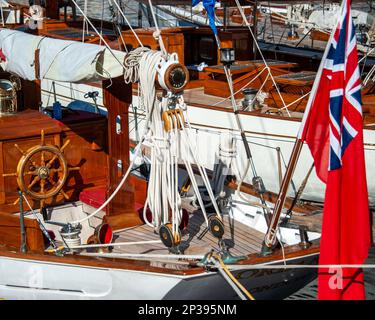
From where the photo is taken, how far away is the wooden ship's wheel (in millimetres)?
8852

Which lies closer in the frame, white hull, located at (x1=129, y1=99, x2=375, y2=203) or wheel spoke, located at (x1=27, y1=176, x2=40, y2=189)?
wheel spoke, located at (x1=27, y1=176, x2=40, y2=189)

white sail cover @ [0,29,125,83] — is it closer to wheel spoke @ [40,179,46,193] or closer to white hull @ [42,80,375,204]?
wheel spoke @ [40,179,46,193]

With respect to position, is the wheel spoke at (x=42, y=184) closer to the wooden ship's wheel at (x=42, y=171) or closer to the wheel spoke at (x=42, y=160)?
the wooden ship's wheel at (x=42, y=171)

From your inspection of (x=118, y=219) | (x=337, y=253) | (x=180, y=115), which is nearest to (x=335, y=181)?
(x=337, y=253)

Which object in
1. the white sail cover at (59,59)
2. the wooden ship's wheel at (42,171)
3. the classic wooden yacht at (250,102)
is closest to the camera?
the white sail cover at (59,59)

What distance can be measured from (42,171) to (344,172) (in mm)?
4135

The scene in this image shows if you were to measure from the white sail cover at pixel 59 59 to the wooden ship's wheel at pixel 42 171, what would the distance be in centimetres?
89

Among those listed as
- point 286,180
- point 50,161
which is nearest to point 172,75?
point 286,180

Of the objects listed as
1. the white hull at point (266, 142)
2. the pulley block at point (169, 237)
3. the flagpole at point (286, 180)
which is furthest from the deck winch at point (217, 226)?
the white hull at point (266, 142)

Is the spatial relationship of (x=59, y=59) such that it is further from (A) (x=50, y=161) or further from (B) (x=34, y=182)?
(B) (x=34, y=182)

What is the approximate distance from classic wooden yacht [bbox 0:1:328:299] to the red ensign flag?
0.81 meters

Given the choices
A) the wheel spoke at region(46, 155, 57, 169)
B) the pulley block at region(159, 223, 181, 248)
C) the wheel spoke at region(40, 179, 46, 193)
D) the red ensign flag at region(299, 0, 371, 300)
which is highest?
the red ensign flag at region(299, 0, 371, 300)

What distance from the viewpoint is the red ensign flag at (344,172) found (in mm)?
6277

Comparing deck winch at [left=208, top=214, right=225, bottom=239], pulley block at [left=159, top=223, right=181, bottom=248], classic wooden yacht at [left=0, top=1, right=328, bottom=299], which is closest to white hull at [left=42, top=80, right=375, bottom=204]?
classic wooden yacht at [left=0, top=1, right=328, bottom=299]
